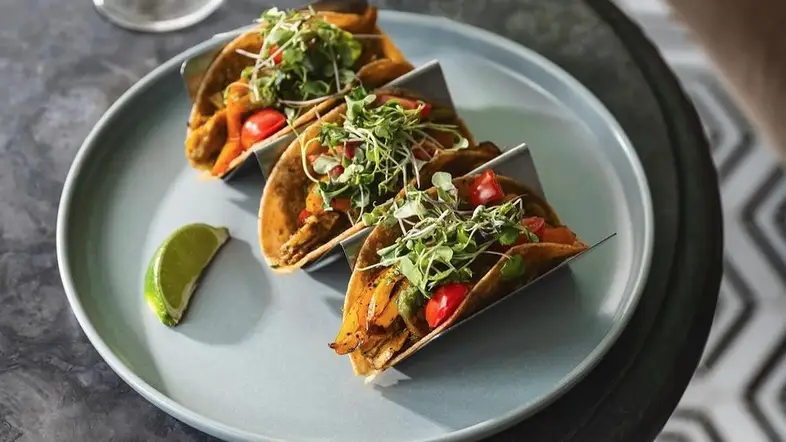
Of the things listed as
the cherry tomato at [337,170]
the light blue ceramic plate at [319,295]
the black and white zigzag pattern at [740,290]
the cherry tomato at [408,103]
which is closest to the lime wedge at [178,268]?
the light blue ceramic plate at [319,295]

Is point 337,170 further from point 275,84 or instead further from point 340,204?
point 275,84

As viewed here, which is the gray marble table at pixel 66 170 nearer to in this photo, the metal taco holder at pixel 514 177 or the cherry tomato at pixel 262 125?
the metal taco holder at pixel 514 177

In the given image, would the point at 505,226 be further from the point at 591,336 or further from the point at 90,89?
the point at 90,89

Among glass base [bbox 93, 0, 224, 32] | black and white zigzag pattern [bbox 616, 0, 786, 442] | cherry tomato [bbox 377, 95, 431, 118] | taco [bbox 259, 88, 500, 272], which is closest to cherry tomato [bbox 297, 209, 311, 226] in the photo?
taco [bbox 259, 88, 500, 272]

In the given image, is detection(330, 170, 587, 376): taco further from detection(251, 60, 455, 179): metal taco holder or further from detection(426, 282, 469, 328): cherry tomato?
detection(251, 60, 455, 179): metal taco holder

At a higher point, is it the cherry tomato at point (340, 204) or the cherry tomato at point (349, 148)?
the cherry tomato at point (349, 148)

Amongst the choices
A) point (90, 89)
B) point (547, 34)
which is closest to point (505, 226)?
point (547, 34)

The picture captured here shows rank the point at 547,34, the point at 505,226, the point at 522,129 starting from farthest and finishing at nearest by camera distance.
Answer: the point at 547,34 → the point at 522,129 → the point at 505,226
